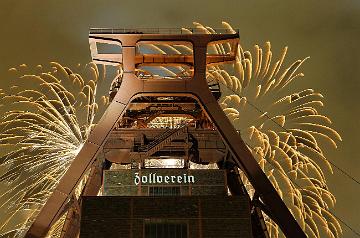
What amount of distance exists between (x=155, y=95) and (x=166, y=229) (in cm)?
987

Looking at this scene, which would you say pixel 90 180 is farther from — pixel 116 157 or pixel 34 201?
pixel 34 201

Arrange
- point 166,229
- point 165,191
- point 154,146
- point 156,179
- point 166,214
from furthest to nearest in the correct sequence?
point 154,146
point 156,179
point 165,191
point 166,214
point 166,229

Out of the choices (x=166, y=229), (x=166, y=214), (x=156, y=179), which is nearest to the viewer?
(x=166, y=229)

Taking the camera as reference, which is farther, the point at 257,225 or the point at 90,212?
the point at 257,225

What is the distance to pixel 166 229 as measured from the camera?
1286 inches

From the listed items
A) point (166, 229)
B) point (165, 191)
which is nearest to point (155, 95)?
point (165, 191)

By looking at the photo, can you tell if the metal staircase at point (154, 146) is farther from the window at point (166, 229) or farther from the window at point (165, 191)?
the window at point (166, 229)

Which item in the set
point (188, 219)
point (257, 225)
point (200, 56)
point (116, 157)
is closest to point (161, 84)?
point (200, 56)

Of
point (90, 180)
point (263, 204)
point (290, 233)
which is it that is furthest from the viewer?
point (90, 180)

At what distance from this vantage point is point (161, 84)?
36.9 meters

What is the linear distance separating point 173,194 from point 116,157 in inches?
251

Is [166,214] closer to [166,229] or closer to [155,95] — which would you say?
[166,229]

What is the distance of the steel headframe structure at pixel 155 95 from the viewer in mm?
32969

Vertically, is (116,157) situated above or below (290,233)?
above
